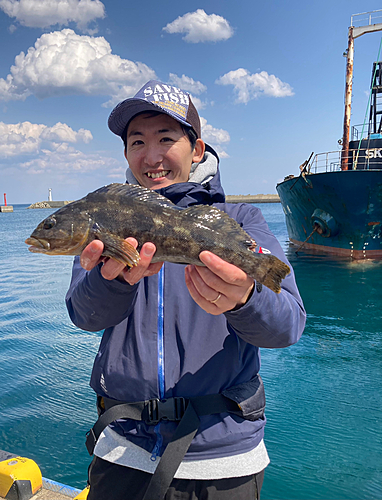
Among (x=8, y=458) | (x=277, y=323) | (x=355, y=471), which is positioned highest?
(x=277, y=323)

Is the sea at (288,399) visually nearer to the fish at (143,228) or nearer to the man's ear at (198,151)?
the fish at (143,228)

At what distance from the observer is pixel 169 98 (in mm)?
3312

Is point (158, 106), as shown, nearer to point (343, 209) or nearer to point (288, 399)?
point (288, 399)

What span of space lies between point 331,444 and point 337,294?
10.3 metres

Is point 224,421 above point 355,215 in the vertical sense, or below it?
below

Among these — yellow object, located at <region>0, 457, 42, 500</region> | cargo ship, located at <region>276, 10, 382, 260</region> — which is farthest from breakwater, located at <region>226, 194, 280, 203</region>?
yellow object, located at <region>0, 457, 42, 500</region>

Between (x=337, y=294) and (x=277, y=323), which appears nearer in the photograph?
(x=277, y=323)

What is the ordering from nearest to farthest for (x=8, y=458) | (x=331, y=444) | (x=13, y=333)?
(x=8, y=458) < (x=331, y=444) < (x=13, y=333)

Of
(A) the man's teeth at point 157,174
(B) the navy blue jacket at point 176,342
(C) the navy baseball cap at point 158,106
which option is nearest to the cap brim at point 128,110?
(C) the navy baseball cap at point 158,106

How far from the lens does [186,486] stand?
2658 mm

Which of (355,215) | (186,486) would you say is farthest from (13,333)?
(355,215)

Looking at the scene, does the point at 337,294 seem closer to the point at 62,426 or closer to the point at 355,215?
the point at 355,215

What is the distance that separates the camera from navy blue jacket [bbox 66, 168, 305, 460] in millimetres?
2604

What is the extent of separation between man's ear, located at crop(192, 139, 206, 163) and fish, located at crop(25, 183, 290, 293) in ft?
2.99
